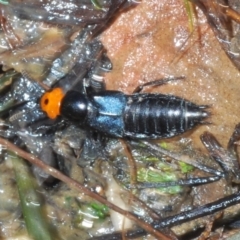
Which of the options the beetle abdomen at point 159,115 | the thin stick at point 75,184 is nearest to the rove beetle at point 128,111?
the beetle abdomen at point 159,115

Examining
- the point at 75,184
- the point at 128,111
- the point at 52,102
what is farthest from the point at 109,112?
the point at 75,184

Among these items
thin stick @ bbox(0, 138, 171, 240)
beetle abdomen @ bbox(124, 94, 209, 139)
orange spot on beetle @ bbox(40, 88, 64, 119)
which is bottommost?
thin stick @ bbox(0, 138, 171, 240)

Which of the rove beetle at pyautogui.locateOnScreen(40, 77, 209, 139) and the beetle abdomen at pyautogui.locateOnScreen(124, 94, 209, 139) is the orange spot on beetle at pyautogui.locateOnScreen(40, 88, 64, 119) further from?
the beetle abdomen at pyautogui.locateOnScreen(124, 94, 209, 139)

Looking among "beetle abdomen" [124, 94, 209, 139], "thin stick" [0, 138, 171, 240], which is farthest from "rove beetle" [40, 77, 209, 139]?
"thin stick" [0, 138, 171, 240]

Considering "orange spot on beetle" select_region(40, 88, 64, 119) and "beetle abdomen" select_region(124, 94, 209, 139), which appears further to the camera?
"orange spot on beetle" select_region(40, 88, 64, 119)

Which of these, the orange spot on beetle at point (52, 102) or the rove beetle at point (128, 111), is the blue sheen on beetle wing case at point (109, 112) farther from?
the orange spot on beetle at point (52, 102)

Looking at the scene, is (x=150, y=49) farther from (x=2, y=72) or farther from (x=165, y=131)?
(x=2, y=72)
